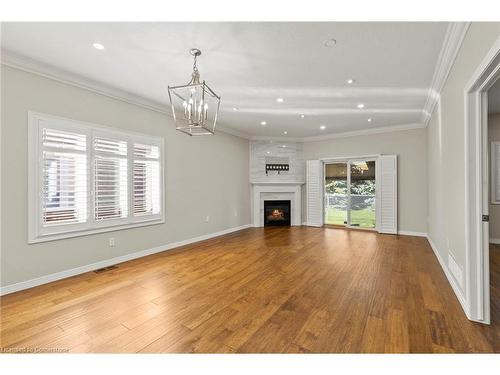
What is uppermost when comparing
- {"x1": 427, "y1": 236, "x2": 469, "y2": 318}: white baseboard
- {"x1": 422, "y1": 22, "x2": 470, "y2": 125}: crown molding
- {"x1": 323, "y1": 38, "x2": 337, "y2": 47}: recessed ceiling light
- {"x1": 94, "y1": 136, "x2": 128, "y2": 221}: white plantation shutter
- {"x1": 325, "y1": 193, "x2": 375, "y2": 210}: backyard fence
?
{"x1": 323, "y1": 38, "x2": 337, "y2": 47}: recessed ceiling light

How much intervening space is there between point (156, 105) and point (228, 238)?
3.21 metres

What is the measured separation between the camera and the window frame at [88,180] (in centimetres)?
283

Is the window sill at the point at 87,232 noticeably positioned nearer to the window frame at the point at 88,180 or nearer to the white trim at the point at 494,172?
the window frame at the point at 88,180

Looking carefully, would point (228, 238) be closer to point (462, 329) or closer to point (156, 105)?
point (156, 105)

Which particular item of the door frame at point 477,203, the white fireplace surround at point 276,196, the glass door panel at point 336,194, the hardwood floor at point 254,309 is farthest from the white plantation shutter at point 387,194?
the door frame at point 477,203

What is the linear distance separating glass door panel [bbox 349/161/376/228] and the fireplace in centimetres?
183

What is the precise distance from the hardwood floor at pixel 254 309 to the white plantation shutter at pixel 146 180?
3.01 ft

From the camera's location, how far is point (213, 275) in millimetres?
3195

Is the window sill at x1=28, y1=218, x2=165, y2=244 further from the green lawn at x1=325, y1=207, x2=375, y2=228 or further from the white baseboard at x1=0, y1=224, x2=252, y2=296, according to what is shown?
the green lawn at x1=325, y1=207, x2=375, y2=228

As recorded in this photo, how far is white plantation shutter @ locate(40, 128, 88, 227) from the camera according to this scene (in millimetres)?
2953

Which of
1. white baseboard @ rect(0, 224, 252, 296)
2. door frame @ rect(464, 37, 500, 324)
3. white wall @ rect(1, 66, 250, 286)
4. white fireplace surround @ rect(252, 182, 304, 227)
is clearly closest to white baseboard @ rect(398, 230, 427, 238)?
white fireplace surround @ rect(252, 182, 304, 227)

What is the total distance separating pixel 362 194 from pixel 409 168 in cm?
126

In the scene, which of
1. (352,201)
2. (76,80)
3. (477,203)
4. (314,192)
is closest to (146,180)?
(76,80)

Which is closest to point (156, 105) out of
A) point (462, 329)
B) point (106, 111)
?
point (106, 111)
